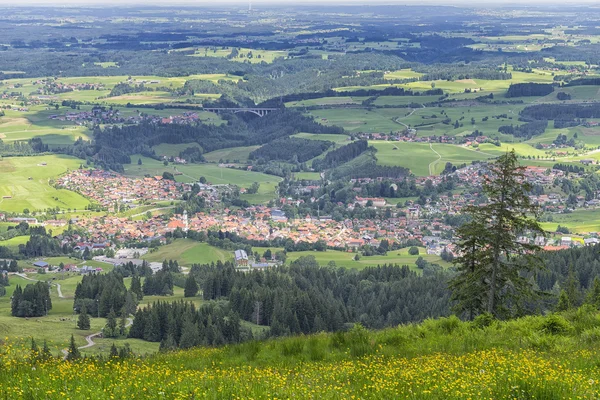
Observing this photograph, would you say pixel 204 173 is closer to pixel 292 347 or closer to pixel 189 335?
pixel 189 335

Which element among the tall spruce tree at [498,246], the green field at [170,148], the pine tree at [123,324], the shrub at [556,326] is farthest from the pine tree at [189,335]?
the green field at [170,148]

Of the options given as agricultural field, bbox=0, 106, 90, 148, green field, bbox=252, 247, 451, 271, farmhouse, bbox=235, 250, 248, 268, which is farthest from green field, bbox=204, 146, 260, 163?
farmhouse, bbox=235, 250, 248, 268

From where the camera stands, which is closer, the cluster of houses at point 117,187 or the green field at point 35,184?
the green field at point 35,184

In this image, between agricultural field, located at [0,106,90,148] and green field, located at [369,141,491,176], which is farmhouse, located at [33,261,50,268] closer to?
green field, located at [369,141,491,176]

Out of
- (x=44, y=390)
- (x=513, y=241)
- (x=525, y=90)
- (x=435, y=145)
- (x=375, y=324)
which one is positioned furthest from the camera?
(x=525, y=90)

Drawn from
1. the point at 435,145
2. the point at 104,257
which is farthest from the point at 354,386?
the point at 435,145

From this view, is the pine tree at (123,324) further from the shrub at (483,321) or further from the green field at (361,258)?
the shrub at (483,321)

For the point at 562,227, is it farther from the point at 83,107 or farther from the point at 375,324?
the point at 83,107
